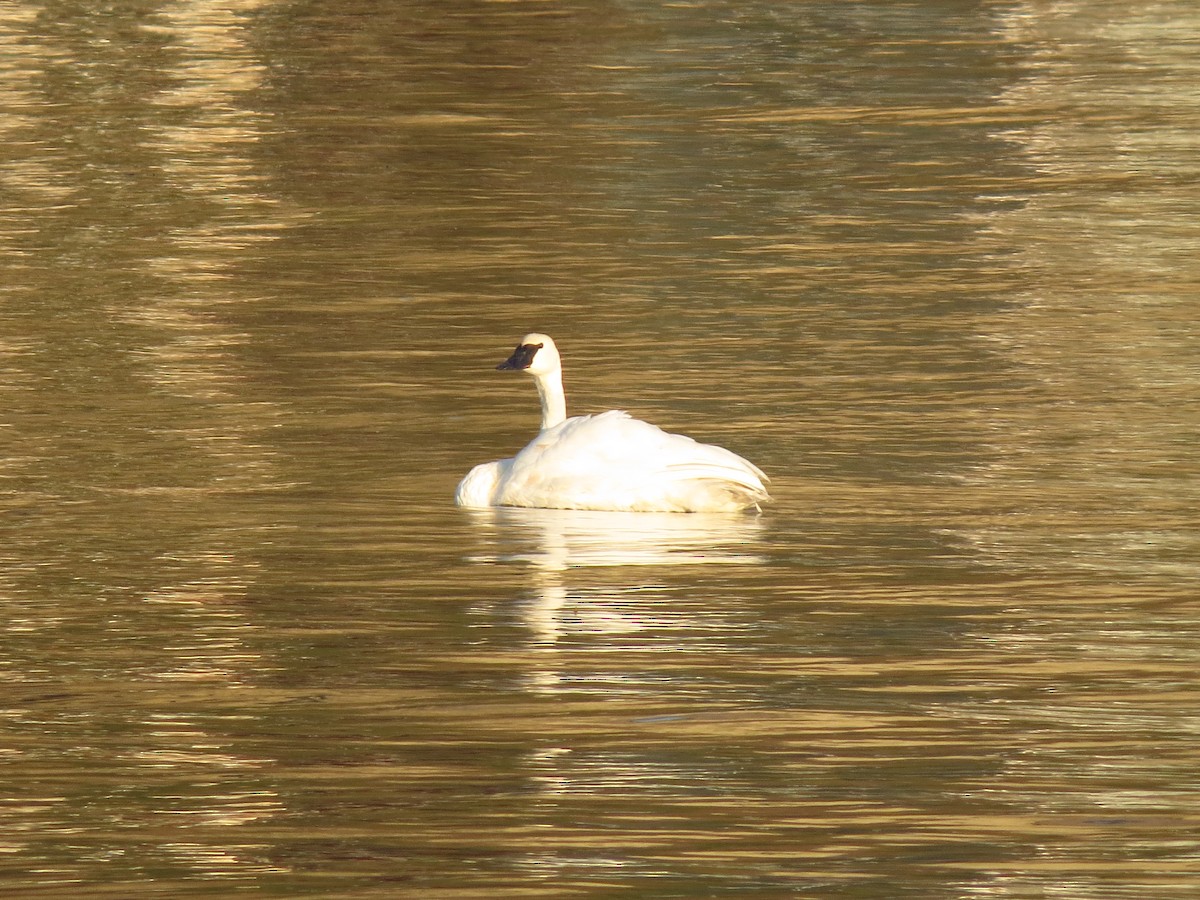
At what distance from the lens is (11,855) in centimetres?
758

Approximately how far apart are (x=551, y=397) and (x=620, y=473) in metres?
1.14

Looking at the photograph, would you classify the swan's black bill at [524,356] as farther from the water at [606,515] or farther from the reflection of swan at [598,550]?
the reflection of swan at [598,550]

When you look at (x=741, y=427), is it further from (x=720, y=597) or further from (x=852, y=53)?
(x=852, y=53)

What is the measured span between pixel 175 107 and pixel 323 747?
1819cm

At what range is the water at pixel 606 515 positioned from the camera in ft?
25.5

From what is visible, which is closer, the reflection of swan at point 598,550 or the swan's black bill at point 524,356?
the reflection of swan at point 598,550

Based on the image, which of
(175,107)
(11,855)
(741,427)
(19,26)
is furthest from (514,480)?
(19,26)

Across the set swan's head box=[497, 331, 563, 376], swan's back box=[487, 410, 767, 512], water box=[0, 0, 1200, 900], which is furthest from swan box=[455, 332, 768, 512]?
swan's head box=[497, 331, 563, 376]

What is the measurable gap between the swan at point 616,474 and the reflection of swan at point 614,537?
7 cm

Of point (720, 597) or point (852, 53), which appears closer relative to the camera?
point (720, 597)

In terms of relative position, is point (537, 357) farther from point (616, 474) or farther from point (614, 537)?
point (614, 537)

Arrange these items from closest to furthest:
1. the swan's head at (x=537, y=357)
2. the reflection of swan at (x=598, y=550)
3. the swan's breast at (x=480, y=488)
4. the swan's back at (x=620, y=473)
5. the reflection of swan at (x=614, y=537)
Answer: the reflection of swan at (x=598, y=550), the reflection of swan at (x=614, y=537), the swan's back at (x=620, y=473), the swan's breast at (x=480, y=488), the swan's head at (x=537, y=357)

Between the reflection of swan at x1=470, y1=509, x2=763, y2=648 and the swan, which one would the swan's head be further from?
the reflection of swan at x1=470, y1=509, x2=763, y2=648

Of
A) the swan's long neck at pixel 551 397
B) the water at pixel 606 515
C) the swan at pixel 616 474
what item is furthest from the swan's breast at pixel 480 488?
the swan's long neck at pixel 551 397
